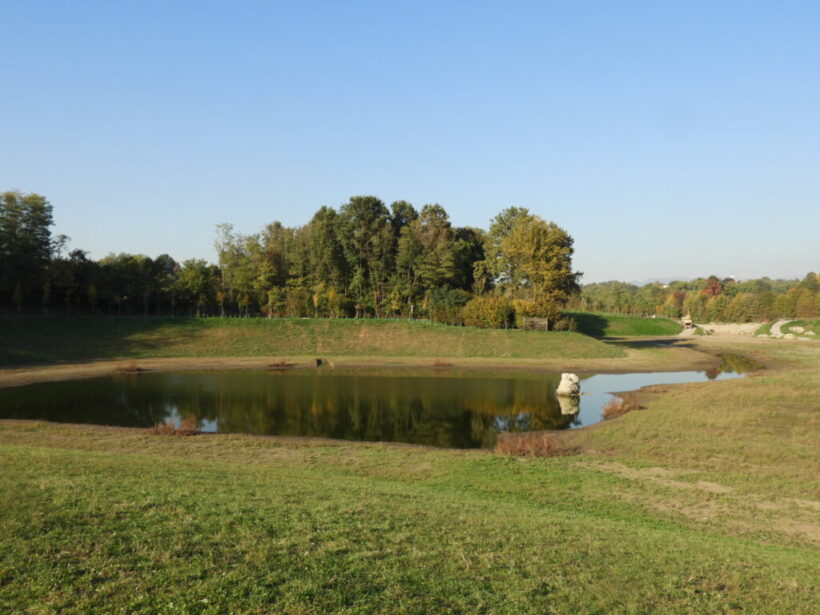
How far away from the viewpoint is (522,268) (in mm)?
85375

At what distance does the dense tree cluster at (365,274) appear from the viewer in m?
78.8

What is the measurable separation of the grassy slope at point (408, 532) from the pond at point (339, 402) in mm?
7341

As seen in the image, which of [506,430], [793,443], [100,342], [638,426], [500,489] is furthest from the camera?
[100,342]

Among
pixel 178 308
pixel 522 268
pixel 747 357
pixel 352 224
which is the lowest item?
pixel 747 357

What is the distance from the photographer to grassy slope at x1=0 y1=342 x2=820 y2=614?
7508 millimetres

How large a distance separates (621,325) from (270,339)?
82340 millimetres

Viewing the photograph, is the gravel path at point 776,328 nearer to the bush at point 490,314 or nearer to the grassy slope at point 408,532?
the bush at point 490,314

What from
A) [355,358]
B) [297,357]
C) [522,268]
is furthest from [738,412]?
[522,268]

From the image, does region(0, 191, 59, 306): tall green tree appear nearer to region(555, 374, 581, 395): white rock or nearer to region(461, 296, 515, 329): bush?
region(461, 296, 515, 329): bush

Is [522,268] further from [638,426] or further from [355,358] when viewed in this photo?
[638,426]

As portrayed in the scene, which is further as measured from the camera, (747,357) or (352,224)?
(352,224)

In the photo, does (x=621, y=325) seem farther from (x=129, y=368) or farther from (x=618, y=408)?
(x=129, y=368)

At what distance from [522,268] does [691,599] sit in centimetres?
7897

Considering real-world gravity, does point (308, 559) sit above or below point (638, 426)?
above
